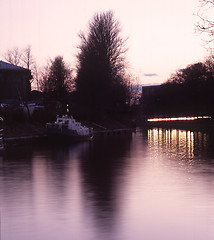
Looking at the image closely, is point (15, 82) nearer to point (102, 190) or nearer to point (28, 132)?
point (28, 132)

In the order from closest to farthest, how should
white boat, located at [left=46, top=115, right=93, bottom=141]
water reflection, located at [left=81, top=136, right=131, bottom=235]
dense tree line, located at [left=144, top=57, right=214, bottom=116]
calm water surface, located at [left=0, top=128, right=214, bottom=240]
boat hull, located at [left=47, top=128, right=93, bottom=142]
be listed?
calm water surface, located at [left=0, top=128, right=214, bottom=240] → water reflection, located at [left=81, top=136, right=131, bottom=235] → boat hull, located at [left=47, top=128, right=93, bottom=142] → white boat, located at [left=46, top=115, right=93, bottom=141] → dense tree line, located at [left=144, top=57, right=214, bottom=116]

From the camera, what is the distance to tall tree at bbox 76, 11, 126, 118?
75812mm

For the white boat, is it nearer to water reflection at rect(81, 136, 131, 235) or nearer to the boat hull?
the boat hull

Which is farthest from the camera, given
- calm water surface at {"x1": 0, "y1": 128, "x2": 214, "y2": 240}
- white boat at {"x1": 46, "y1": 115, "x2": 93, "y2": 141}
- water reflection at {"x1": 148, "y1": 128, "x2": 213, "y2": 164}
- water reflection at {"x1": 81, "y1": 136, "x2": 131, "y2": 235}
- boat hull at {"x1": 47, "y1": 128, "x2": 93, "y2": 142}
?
white boat at {"x1": 46, "y1": 115, "x2": 93, "y2": 141}

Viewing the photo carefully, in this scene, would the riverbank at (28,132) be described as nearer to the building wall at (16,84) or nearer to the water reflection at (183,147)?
the water reflection at (183,147)

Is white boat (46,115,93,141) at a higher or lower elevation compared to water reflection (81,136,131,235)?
higher

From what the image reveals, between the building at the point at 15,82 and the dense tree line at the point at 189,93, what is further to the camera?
the dense tree line at the point at 189,93

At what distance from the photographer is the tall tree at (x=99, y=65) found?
75.8 m

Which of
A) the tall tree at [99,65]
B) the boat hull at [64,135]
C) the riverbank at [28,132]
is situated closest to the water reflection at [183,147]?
the boat hull at [64,135]

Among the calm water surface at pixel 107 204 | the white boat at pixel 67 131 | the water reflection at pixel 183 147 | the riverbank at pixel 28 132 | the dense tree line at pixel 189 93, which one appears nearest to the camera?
the calm water surface at pixel 107 204

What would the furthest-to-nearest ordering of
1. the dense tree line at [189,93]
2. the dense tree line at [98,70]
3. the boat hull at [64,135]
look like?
the dense tree line at [189,93] → the dense tree line at [98,70] → the boat hull at [64,135]

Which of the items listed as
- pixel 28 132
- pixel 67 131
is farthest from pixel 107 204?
pixel 28 132

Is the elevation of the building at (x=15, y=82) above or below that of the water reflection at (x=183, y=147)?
above

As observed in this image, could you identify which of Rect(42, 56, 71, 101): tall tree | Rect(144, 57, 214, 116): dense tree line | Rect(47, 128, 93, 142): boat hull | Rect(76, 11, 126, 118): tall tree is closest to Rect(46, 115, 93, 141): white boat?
Rect(47, 128, 93, 142): boat hull
